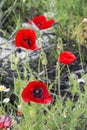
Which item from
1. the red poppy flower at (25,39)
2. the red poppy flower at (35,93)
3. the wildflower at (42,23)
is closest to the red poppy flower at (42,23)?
the wildflower at (42,23)

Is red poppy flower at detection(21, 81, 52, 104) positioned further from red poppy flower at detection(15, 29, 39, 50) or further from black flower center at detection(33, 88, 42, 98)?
red poppy flower at detection(15, 29, 39, 50)

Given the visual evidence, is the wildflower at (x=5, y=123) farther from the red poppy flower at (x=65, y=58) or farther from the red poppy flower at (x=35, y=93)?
the red poppy flower at (x=65, y=58)

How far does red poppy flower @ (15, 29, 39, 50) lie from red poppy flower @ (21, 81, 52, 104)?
22 cm

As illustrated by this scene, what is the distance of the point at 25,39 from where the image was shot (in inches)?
84.4

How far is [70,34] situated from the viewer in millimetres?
3213

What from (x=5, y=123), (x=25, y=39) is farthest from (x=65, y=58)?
(x=5, y=123)

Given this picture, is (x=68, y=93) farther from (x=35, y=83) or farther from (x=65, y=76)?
(x=35, y=83)

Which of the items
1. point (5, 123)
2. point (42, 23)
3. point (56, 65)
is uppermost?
point (42, 23)

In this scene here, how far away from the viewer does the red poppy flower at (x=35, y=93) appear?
190cm

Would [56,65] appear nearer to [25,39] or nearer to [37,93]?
[25,39]

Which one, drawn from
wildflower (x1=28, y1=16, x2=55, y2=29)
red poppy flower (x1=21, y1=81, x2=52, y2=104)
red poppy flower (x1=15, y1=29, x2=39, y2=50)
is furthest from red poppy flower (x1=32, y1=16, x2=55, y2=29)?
red poppy flower (x1=21, y1=81, x2=52, y2=104)

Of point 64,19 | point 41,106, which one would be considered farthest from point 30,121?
point 64,19

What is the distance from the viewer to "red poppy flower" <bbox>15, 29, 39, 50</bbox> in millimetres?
2100

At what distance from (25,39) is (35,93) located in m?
0.31
